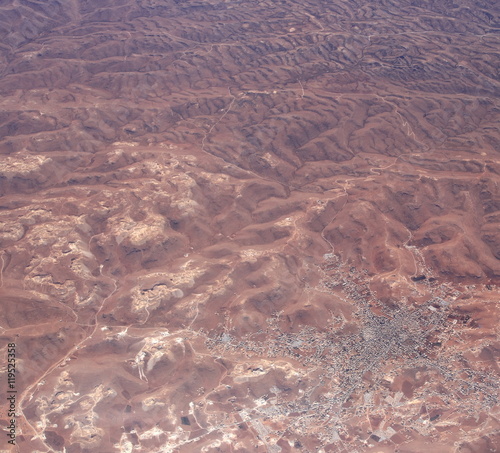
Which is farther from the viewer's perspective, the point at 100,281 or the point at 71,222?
the point at 71,222

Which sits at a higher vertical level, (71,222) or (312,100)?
(312,100)

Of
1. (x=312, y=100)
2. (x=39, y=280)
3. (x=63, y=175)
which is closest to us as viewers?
(x=39, y=280)

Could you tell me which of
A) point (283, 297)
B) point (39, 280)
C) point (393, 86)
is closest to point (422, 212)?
point (283, 297)

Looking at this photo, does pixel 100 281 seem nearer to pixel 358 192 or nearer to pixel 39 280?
pixel 39 280

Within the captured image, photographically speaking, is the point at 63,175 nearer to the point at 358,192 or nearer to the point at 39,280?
the point at 39,280

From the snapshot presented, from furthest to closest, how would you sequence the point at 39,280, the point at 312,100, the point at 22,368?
the point at 312,100, the point at 39,280, the point at 22,368

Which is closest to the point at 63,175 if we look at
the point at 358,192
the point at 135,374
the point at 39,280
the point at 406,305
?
the point at 39,280

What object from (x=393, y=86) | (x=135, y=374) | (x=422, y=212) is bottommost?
(x=135, y=374)
